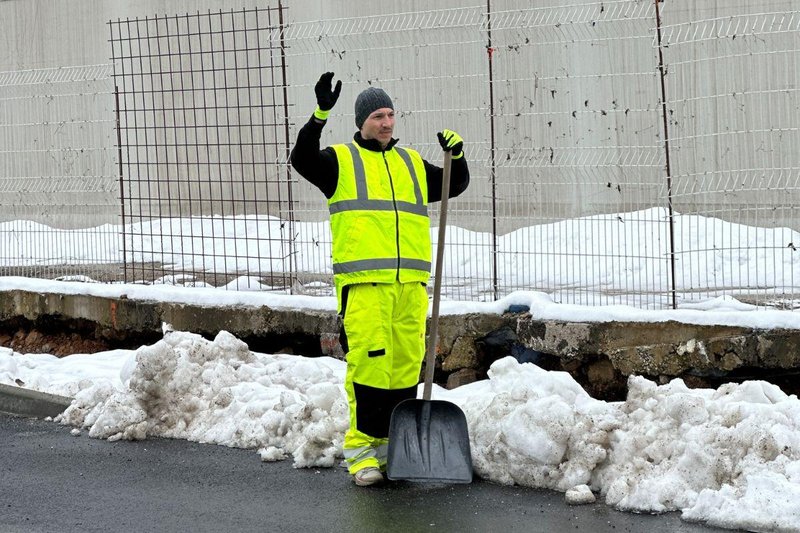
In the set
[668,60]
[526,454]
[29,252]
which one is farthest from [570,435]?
[29,252]

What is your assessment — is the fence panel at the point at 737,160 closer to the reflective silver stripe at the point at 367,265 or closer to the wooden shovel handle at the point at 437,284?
the wooden shovel handle at the point at 437,284

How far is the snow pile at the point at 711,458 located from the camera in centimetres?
533

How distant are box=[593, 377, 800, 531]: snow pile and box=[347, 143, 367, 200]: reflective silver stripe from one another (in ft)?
6.24

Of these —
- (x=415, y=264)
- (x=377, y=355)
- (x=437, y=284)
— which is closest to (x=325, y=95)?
(x=415, y=264)

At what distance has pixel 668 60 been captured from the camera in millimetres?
12414

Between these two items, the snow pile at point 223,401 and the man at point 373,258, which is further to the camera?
the snow pile at point 223,401

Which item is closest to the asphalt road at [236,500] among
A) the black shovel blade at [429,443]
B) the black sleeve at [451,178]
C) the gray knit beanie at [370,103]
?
the black shovel blade at [429,443]

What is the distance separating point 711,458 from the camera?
5.68 meters

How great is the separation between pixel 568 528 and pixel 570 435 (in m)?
0.82

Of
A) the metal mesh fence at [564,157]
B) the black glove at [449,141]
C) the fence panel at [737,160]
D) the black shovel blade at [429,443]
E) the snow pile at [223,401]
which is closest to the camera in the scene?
the black shovel blade at [429,443]

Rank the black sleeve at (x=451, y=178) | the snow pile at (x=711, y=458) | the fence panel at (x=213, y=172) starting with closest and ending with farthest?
the snow pile at (x=711, y=458) < the black sleeve at (x=451, y=178) < the fence panel at (x=213, y=172)

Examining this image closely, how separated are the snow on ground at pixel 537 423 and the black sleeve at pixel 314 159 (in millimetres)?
1498

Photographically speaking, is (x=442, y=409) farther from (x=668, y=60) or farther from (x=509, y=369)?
(x=668, y=60)

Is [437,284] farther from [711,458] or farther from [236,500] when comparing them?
[711,458]
